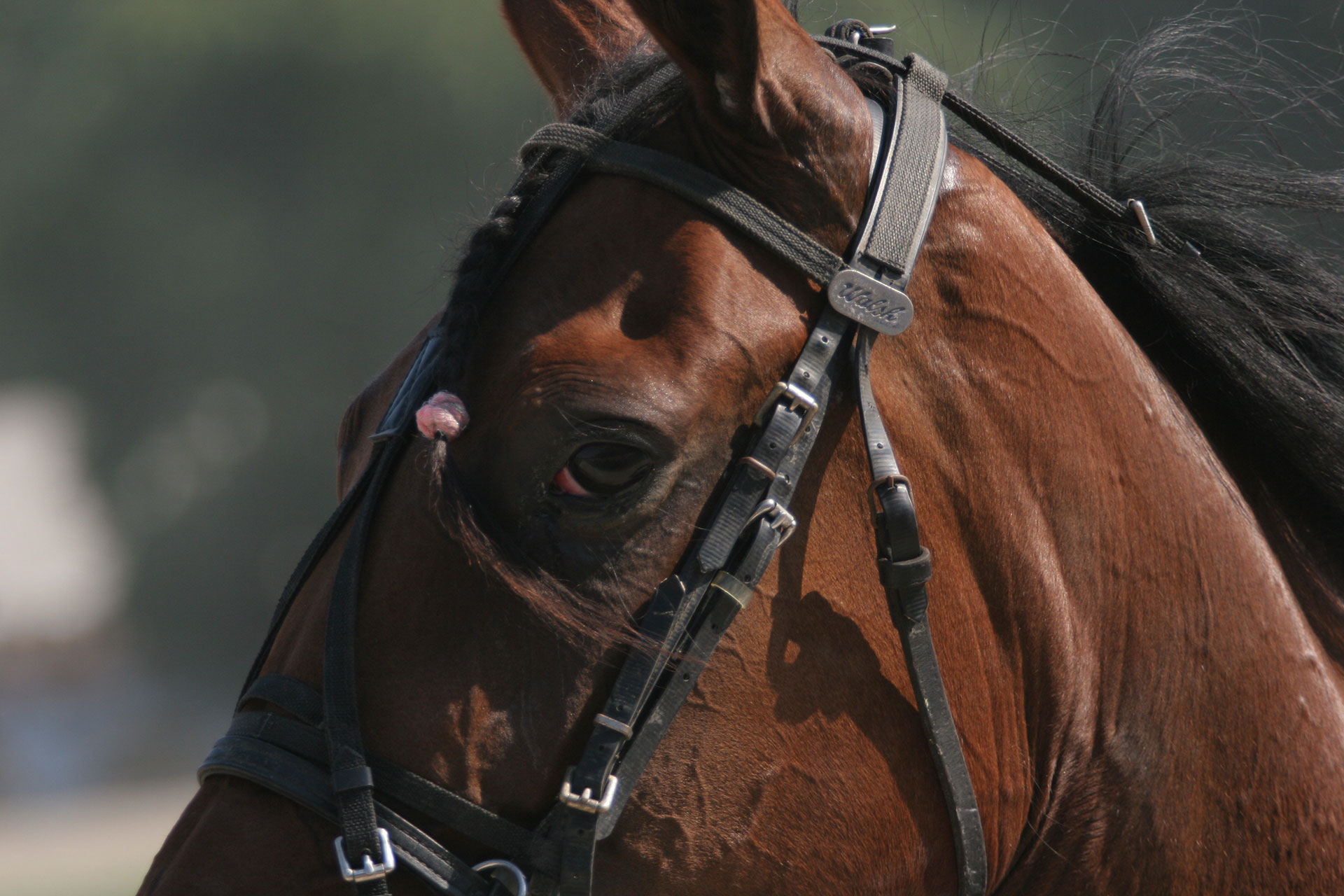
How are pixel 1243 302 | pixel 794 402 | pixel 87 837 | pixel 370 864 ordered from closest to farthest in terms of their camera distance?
pixel 370 864 < pixel 794 402 < pixel 1243 302 < pixel 87 837

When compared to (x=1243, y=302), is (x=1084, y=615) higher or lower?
lower

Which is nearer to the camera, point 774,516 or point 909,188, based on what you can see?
point 774,516

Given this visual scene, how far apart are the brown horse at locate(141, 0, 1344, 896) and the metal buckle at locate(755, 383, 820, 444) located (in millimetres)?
19

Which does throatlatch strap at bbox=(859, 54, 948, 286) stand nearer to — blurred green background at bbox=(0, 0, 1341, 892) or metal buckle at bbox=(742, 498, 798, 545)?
metal buckle at bbox=(742, 498, 798, 545)

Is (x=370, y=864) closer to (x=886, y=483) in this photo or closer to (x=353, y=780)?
(x=353, y=780)

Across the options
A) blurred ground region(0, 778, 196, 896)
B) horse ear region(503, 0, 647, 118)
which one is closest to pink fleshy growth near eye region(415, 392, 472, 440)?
horse ear region(503, 0, 647, 118)

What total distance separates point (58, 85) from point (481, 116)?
18.0ft

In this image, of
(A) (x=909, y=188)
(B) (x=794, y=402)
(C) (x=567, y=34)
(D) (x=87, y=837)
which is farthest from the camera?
(D) (x=87, y=837)

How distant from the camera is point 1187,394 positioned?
191cm

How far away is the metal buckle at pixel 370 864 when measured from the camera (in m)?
1.36

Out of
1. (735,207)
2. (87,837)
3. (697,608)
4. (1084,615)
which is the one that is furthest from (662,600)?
(87,837)

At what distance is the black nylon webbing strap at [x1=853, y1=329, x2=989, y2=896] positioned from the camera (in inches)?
58.9

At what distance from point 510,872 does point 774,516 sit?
552 mm

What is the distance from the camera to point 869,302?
4.97 ft
